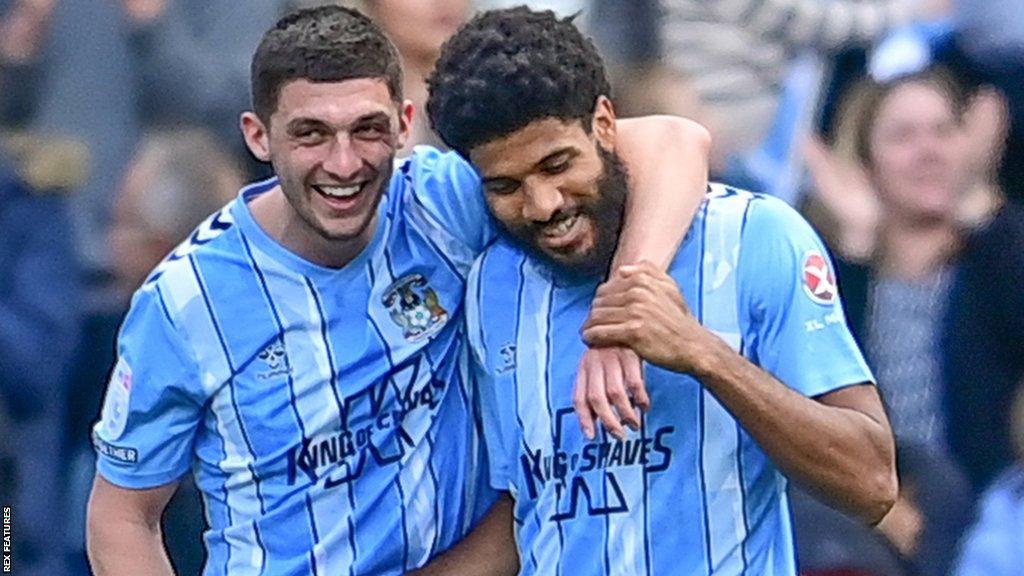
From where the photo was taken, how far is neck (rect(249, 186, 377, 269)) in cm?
354

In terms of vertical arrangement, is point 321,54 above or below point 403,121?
above

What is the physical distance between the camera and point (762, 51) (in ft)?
18.1

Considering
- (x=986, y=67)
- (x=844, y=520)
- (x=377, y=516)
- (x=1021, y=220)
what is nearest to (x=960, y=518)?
(x=844, y=520)

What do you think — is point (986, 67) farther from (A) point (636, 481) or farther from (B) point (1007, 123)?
(A) point (636, 481)

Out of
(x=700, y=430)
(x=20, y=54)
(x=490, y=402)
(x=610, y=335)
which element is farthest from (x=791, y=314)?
(x=20, y=54)

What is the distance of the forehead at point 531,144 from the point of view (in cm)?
322

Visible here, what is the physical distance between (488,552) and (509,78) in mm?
848

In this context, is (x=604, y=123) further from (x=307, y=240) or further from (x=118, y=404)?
(x=118, y=404)

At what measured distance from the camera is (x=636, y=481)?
328cm

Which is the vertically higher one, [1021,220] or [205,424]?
[205,424]

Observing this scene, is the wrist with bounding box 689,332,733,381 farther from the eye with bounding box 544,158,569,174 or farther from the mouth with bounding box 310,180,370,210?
the mouth with bounding box 310,180,370,210

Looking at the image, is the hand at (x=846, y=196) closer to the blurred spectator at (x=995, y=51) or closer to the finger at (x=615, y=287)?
the blurred spectator at (x=995, y=51)

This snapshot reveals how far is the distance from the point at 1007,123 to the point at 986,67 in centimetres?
15

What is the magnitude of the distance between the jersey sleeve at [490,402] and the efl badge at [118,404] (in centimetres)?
55
